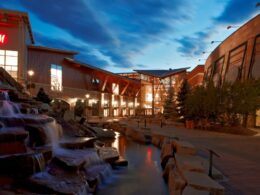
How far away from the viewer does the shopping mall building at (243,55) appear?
82.6 ft

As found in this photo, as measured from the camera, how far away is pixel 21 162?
6.20m

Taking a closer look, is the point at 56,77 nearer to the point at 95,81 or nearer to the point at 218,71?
the point at 95,81

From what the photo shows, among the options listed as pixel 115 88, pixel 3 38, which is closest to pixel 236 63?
pixel 115 88

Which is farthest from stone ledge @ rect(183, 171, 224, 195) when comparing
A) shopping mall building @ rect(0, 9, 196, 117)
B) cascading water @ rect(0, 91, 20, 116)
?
shopping mall building @ rect(0, 9, 196, 117)

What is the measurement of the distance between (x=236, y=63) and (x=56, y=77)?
76.2 ft

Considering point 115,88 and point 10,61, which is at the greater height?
point 10,61

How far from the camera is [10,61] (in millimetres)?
28484

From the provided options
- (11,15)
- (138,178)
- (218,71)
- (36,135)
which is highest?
(11,15)

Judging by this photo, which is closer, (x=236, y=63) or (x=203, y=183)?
(x=203, y=183)

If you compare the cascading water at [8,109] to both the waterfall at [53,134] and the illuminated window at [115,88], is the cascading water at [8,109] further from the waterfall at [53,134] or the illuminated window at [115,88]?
the illuminated window at [115,88]

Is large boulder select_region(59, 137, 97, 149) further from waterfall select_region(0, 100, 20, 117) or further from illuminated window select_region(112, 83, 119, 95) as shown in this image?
illuminated window select_region(112, 83, 119, 95)

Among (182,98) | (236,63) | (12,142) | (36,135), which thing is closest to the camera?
(12,142)

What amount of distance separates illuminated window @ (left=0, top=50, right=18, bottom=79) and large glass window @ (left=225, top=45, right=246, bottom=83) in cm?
2386

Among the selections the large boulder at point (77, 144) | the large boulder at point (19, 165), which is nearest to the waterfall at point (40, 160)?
the large boulder at point (19, 165)
